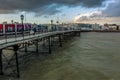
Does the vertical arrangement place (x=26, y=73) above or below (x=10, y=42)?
below

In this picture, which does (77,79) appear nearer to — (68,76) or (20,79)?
(68,76)

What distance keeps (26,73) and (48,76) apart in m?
2.14

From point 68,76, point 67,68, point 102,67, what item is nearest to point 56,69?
point 67,68

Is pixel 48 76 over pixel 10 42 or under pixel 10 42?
under

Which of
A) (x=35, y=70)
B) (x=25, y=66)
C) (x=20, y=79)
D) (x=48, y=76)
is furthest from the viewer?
(x=25, y=66)

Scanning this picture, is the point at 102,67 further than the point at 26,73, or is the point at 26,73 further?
the point at 102,67

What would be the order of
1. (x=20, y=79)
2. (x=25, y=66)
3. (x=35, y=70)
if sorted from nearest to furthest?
(x=20, y=79) < (x=35, y=70) < (x=25, y=66)

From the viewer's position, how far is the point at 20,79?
19109 millimetres

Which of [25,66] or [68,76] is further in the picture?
[25,66]

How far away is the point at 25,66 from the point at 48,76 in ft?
15.2

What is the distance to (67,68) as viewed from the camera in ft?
82.1

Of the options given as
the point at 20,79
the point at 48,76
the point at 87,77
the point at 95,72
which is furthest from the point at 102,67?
the point at 20,79

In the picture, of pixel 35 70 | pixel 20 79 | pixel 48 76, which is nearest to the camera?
pixel 20 79

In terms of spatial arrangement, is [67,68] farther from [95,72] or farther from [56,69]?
[95,72]
